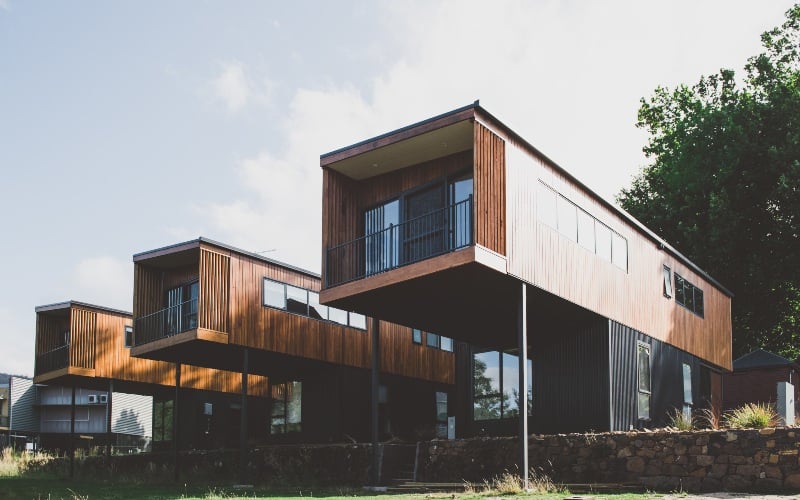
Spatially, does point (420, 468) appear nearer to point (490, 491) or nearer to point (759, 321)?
point (490, 491)

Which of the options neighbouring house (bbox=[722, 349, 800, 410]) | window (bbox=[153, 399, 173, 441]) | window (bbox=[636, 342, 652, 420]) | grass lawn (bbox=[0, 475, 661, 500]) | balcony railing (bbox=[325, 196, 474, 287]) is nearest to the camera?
grass lawn (bbox=[0, 475, 661, 500])

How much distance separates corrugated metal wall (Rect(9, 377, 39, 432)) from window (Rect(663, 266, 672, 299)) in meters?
46.2

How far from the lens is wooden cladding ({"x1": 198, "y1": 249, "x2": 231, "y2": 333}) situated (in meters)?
24.4

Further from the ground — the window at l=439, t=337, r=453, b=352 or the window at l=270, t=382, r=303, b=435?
the window at l=439, t=337, r=453, b=352

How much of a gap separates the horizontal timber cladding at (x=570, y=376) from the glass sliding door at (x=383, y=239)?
351cm

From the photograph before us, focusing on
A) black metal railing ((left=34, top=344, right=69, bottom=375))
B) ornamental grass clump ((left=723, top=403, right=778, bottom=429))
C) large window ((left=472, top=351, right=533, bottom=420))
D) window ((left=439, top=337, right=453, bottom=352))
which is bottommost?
ornamental grass clump ((left=723, top=403, right=778, bottom=429))

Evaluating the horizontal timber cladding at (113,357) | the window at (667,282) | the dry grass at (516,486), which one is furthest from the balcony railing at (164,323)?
the window at (667,282)

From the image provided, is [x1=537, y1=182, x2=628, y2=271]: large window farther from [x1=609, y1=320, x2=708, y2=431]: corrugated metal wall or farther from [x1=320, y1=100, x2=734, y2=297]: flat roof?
[x1=609, y1=320, x2=708, y2=431]: corrugated metal wall

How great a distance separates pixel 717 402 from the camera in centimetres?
2808

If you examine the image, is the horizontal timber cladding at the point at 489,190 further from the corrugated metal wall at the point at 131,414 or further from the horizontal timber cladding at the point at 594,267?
the corrugated metal wall at the point at 131,414

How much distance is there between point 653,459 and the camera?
16219 mm

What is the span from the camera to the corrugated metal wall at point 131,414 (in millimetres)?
54500

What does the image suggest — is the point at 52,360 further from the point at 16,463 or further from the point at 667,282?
the point at 667,282

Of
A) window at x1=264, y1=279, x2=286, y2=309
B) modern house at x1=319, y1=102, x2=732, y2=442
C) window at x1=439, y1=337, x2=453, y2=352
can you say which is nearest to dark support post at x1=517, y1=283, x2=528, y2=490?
modern house at x1=319, y1=102, x2=732, y2=442
